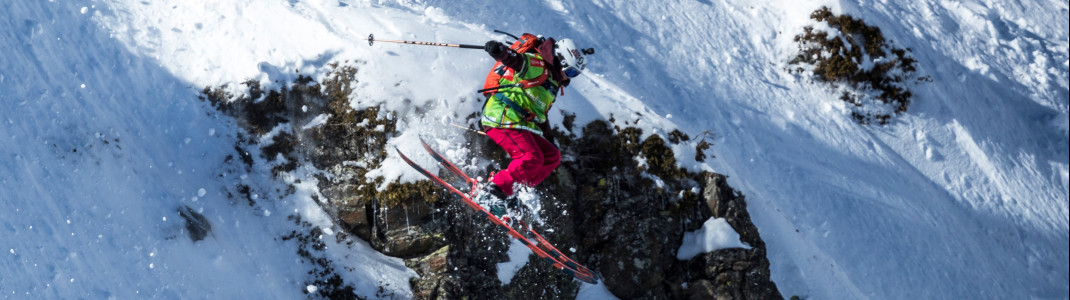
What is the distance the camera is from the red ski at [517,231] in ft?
33.4

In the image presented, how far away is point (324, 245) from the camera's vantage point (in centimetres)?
1052

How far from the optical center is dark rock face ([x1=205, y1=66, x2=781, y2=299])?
10.3 meters

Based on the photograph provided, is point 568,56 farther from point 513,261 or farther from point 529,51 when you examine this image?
point 513,261

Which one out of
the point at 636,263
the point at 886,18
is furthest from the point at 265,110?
the point at 886,18

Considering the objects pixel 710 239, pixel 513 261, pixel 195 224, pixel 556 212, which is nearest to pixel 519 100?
pixel 556 212

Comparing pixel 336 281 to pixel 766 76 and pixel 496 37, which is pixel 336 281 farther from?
pixel 766 76

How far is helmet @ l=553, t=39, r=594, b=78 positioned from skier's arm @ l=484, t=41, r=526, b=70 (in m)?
0.61

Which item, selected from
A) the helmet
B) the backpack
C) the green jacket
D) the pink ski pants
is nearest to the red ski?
the pink ski pants

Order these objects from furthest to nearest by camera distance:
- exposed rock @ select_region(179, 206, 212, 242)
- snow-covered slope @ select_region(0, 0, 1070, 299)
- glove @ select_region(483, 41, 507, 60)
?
exposed rock @ select_region(179, 206, 212, 242), snow-covered slope @ select_region(0, 0, 1070, 299), glove @ select_region(483, 41, 507, 60)

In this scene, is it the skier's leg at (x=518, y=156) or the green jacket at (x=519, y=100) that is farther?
the skier's leg at (x=518, y=156)

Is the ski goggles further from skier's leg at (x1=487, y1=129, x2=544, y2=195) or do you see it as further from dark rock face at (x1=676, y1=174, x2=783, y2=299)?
dark rock face at (x1=676, y1=174, x2=783, y2=299)

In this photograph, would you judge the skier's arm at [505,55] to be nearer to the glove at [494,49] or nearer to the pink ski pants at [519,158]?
the glove at [494,49]

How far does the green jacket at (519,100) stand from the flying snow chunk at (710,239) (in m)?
3.51

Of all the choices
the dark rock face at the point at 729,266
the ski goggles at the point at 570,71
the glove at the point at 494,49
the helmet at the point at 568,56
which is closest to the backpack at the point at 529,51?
the helmet at the point at 568,56
